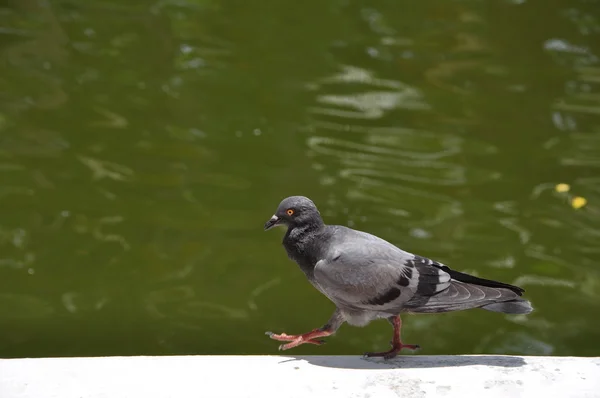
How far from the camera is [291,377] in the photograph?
11.1 feet

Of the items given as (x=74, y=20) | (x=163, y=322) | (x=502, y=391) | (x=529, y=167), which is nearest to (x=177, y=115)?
(x=74, y=20)

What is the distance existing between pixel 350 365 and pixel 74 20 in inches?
225

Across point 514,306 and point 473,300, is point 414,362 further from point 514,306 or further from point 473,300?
point 514,306

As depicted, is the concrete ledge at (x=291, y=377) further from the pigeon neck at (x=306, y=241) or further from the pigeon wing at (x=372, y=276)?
the pigeon neck at (x=306, y=241)

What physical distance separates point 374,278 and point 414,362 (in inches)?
15.9

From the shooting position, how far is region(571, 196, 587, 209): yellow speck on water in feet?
20.7

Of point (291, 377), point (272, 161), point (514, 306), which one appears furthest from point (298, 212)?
Answer: point (272, 161)

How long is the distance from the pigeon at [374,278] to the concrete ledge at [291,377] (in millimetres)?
239

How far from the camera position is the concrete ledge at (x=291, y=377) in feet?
10.6

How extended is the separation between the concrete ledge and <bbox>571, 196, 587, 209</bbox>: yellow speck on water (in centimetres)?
Result: 291

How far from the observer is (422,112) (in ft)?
24.1

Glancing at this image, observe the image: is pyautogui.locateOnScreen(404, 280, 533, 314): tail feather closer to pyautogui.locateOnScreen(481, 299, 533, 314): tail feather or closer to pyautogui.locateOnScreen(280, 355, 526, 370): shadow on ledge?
pyautogui.locateOnScreen(481, 299, 533, 314): tail feather

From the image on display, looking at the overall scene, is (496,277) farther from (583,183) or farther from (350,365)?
(350,365)

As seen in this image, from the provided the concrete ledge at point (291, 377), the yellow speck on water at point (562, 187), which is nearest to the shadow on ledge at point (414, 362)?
the concrete ledge at point (291, 377)
